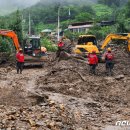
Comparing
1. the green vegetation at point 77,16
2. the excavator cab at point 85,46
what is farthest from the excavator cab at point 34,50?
the green vegetation at point 77,16

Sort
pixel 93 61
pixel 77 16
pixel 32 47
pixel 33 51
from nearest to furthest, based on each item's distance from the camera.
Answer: pixel 93 61, pixel 33 51, pixel 32 47, pixel 77 16

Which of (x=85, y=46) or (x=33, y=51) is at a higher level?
(x=85, y=46)

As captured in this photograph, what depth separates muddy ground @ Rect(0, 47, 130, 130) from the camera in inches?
481

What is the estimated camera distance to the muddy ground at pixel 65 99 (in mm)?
12227

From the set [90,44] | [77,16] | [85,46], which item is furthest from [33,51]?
[77,16]

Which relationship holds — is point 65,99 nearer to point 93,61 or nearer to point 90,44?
point 93,61

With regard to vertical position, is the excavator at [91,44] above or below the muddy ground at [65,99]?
above

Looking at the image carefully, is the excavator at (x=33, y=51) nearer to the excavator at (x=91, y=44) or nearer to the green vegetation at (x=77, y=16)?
the excavator at (x=91, y=44)

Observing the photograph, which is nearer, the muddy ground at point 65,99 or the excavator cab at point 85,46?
the muddy ground at point 65,99

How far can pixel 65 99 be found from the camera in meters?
16.3

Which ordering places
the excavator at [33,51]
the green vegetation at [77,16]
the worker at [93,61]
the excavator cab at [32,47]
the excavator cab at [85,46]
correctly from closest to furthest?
the worker at [93,61], the excavator at [33,51], the excavator cab at [32,47], the excavator cab at [85,46], the green vegetation at [77,16]

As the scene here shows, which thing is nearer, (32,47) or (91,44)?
(32,47)

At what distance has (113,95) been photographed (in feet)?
58.4

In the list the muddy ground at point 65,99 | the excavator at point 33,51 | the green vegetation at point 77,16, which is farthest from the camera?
the green vegetation at point 77,16
